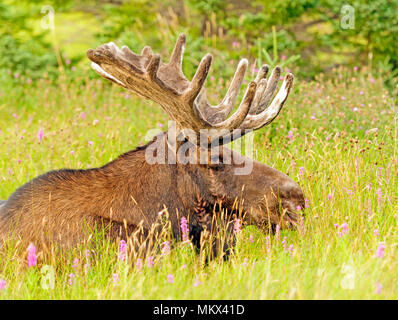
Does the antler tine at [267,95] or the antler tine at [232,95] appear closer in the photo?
the antler tine at [232,95]

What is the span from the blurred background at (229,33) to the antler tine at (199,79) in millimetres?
6632

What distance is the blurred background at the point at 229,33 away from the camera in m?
11.3

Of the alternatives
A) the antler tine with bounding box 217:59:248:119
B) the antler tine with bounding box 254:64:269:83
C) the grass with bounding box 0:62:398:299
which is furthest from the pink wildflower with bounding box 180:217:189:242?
the antler tine with bounding box 254:64:269:83

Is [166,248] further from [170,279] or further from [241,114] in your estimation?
[241,114]

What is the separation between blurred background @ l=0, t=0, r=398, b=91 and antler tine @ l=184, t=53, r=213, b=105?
21.8 feet

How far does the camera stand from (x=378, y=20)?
1134 centimetres

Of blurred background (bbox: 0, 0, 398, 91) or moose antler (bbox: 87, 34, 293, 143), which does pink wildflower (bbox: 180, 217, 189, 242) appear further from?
blurred background (bbox: 0, 0, 398, 91)

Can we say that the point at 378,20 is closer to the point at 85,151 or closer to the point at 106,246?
the point at 85,151

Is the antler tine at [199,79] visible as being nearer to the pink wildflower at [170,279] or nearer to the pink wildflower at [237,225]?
the pink wildflower at [237,225]

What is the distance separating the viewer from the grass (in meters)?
3.31

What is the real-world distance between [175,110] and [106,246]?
1.09 m

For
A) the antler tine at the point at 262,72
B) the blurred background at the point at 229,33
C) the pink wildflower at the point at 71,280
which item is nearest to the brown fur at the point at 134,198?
the pink wildflower at the point at 71,280

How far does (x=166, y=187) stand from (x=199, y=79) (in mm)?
860

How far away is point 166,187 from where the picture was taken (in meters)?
4.10
